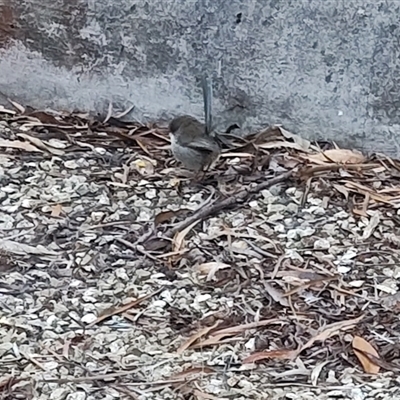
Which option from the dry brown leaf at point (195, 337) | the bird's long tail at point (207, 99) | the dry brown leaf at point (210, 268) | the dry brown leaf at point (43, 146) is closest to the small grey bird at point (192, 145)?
the bird's long tail at point (207, 99)

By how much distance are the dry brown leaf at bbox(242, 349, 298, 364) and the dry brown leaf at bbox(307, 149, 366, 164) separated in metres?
1.21

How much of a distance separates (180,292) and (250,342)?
0.35m

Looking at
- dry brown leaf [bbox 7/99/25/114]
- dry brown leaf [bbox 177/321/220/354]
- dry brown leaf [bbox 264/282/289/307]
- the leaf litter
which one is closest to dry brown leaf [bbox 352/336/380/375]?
the leaf litter

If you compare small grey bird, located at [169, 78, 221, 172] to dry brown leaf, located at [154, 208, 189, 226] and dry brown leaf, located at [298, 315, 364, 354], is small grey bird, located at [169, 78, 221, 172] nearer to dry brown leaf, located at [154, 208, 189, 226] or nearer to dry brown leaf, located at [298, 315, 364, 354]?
dry brown leaf, located at [154, 208, 189, 226]

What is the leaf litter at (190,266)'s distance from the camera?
2.66 m

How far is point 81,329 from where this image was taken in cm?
288

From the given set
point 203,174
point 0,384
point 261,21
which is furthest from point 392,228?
point 0,384

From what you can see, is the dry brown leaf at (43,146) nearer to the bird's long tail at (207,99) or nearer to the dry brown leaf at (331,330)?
the bird's long tail at (207,99)

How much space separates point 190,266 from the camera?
126 inches

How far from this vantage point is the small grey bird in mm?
3672

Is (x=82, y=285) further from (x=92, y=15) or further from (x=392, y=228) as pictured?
(x=92, y=15)

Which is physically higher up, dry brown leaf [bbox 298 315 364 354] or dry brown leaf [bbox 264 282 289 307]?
dry brown leaf [bbox 298 315 364 354]

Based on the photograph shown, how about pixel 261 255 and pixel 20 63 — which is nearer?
pixel 261 255

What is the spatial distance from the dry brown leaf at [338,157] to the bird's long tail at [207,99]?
0.42 meters
